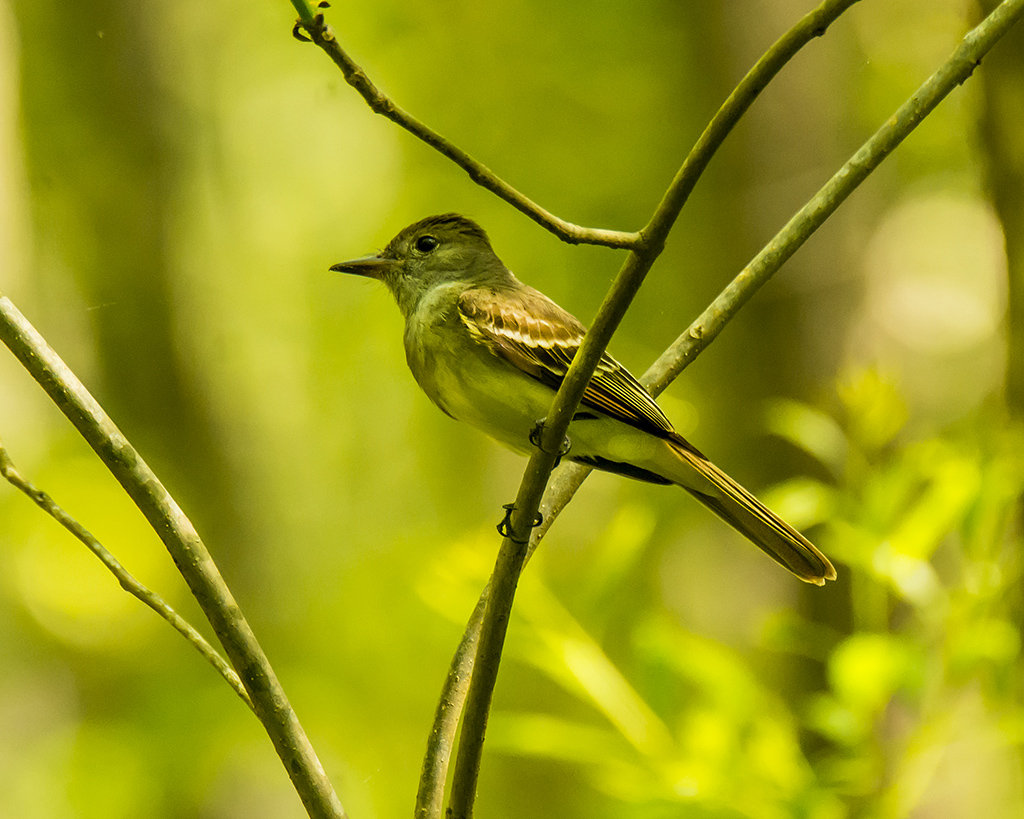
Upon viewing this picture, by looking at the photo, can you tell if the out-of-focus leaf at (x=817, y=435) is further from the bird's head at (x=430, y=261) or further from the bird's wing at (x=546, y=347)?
the bird's head at (x=430, y=261)

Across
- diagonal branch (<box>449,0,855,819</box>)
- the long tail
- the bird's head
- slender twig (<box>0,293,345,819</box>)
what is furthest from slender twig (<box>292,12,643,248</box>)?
the bird's head

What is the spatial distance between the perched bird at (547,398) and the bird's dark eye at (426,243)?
1.05ft

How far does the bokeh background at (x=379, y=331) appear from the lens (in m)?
3.70

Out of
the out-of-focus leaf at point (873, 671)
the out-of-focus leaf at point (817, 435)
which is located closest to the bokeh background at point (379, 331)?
the out-of-focus leaf at point (817, 435)

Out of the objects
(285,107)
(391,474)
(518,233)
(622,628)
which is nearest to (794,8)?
(518,233)

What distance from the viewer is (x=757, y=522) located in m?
2.30

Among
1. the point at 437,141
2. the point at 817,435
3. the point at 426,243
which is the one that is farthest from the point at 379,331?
the point at 437,141

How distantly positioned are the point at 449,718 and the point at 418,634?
3.24 m

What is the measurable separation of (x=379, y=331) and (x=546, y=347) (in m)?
2.53

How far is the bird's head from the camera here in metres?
2.77

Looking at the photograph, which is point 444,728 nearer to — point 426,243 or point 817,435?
point 817,435

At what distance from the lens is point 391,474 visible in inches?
215

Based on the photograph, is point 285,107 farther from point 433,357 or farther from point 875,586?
point 875,586

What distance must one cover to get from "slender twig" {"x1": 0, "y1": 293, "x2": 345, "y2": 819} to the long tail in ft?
4.06
